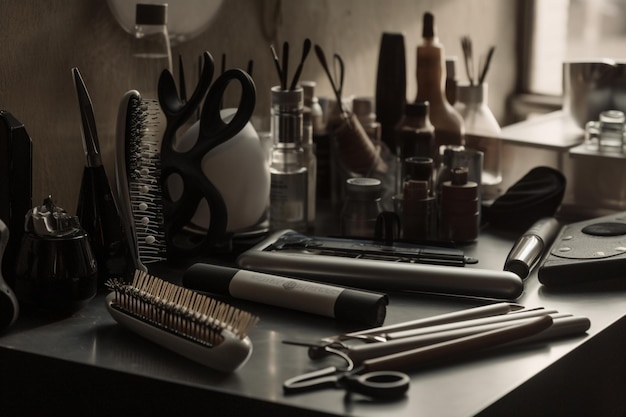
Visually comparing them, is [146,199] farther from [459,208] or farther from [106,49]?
[459,208]

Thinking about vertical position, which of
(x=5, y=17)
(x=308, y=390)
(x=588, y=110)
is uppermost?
(x=5, y=17)

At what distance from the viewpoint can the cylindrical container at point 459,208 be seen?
1390 mm

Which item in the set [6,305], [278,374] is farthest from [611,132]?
[6,305]

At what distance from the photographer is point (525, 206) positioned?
4.81 feet

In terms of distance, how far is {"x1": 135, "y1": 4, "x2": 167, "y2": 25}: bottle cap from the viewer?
4.38 feet

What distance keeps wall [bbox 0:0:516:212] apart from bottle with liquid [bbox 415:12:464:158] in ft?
0.79

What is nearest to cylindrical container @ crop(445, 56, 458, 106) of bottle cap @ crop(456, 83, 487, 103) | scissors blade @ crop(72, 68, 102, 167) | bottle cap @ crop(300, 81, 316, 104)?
bottle cap @ crop(456, 83, 487, 103)

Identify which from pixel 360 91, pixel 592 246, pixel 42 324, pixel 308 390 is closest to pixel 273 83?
pixel 360 91

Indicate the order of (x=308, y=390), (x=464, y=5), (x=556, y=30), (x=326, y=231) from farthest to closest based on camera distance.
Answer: (x=556, y=30)
(x=464, y=5)
(x=326, y=231)
(x=308, y=390)

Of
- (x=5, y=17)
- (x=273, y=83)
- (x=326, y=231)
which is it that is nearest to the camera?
(x=5, y=17)

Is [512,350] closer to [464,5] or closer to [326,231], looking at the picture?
[326,231]

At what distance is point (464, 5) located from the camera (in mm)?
2273

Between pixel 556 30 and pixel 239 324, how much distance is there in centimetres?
174

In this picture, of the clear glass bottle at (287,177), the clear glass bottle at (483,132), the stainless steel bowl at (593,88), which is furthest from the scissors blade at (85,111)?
the stainless steel bowl at (593,88)
